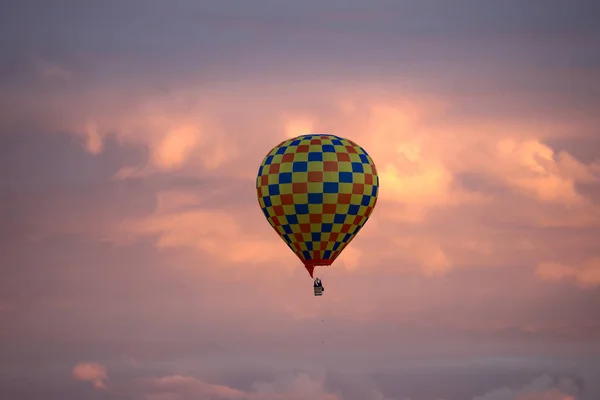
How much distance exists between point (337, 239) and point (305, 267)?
2421 mm

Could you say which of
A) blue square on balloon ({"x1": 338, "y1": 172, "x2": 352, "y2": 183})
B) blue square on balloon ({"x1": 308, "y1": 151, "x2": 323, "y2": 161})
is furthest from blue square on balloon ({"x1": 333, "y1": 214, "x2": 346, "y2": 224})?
blue square on balloon ({"x1": 308, "y1": 151, "x2": 323, "y2": 161})

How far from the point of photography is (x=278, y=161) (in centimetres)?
10138

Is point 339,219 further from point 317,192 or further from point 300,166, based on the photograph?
point 300,166

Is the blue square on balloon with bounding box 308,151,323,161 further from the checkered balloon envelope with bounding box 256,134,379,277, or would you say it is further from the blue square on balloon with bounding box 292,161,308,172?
the blue square on balloon with bounding box 292,161,308,172

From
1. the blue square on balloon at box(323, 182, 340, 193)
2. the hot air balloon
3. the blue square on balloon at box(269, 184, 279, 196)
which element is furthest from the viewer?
the blue square on balloon at box(269, 184, 279, 196)

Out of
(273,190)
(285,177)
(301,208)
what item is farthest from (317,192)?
(273,190)

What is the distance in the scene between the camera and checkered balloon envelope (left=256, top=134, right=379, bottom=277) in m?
100

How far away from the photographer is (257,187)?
103188 mm

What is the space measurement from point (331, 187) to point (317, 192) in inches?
31.7

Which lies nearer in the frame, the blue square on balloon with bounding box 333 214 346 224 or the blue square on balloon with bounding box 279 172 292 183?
the blue square on balloon with bounding box 279 172 292 183

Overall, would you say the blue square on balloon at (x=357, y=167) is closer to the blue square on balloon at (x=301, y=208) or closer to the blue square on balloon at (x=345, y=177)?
the blue square on balloon at (x=345, y=177)

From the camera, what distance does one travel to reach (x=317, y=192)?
10038 cm

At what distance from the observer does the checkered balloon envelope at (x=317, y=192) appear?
10050 centimetres

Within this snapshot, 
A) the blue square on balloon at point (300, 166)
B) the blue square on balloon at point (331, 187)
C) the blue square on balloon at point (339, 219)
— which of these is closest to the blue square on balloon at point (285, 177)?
the blue square on balloon at point (300, 166)
